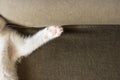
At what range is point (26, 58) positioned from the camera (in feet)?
3.44

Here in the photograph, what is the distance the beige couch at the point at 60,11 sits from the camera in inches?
33.6

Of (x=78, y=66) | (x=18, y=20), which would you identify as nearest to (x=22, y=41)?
(x=18, y=20)

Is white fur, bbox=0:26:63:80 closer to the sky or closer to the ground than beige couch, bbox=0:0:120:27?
closer to the ground

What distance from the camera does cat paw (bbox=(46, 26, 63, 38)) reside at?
955mm

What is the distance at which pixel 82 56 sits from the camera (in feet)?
3.34

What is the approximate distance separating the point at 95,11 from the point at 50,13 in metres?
0.16

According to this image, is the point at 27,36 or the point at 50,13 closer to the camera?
the point at 50,13

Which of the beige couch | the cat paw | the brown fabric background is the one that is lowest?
the brown fabric background

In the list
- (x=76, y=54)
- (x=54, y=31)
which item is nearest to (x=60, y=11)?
(x=54, y=31)

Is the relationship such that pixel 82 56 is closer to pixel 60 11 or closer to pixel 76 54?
pixel 76 54

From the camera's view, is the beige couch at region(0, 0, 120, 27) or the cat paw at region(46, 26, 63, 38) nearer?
the beige couch at region(0, 0, 120, 27)

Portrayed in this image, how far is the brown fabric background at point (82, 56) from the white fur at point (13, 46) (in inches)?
1.5

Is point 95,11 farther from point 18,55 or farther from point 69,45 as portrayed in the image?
point 18,55

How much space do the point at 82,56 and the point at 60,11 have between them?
241 mm
